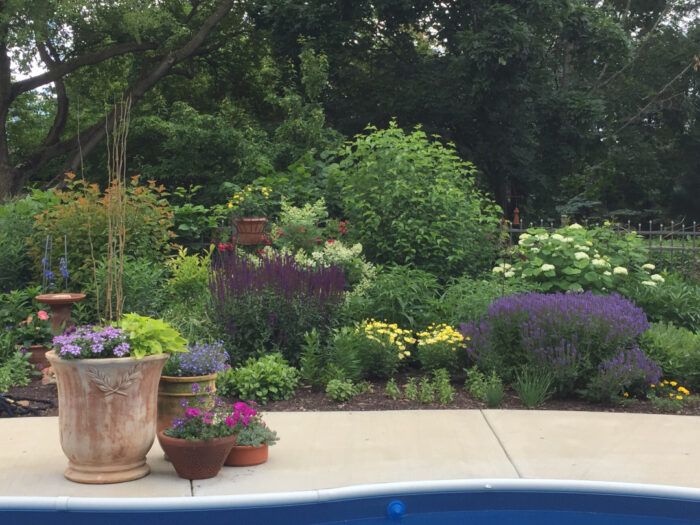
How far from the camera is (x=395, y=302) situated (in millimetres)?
7484

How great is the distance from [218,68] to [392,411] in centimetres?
1689

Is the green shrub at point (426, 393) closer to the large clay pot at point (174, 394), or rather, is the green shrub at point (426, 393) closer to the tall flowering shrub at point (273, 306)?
the tall flowering shrub at point (273, 306)

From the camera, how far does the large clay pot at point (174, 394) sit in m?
4.61

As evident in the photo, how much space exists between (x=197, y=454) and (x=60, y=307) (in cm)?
360

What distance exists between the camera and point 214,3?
20125 millimetres

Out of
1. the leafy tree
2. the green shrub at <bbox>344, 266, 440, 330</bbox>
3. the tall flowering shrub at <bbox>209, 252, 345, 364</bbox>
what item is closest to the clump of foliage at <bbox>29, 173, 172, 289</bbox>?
the tall flowering shrub at <bbox>209, 252, 345, 364</bbox>

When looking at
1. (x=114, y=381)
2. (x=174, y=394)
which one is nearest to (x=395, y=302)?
(x=174, y=394)

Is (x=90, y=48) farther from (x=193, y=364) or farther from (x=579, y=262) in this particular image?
(x=193, y=364)

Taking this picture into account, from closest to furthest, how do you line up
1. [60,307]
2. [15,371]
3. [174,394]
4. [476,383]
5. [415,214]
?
[174,394]
[476,383]
[15,371]
[60,307]
[415,214]

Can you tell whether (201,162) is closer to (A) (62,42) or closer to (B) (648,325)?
(A) (62,42)

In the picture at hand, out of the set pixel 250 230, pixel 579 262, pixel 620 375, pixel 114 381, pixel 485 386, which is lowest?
pixel 485 386

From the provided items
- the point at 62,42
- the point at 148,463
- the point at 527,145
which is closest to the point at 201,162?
the point at 62,42

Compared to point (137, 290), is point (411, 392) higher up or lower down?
lower down

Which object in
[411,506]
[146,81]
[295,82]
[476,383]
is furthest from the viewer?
[146,81]
